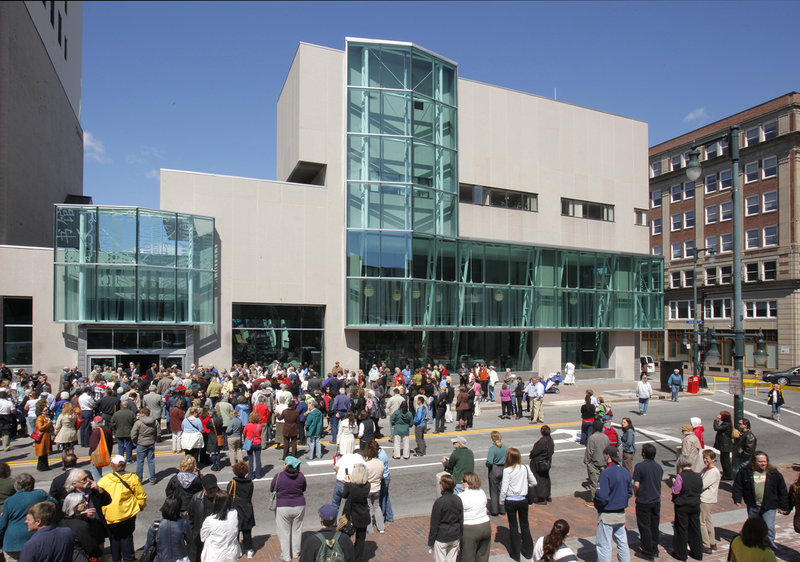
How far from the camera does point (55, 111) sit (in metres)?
39.7

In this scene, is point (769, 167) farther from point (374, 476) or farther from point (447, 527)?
point (447, 527)

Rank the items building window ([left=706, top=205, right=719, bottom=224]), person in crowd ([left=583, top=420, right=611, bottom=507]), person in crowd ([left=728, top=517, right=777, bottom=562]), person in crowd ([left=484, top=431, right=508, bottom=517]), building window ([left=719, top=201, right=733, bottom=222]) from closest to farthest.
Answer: person in crowd ([left=728, top=517, right=777, bottom=562]), person in crowd ([left=484, top=431, right=508, bottom=517]), person in crowd ([left=583, top=420, right=611, bottom=507]), building window ([left=719, top=201, right=733, bottom=222]), building window ([left=706, top=205, right=719, bottom=224])

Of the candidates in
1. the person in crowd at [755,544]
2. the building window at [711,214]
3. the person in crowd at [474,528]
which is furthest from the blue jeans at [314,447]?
the building window at [711,214]

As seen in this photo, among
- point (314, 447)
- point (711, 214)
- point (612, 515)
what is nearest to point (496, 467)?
point (612, 515)

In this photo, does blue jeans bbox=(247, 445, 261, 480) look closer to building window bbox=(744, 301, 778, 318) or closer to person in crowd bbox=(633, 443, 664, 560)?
person in crowd bbox=(633, 443, 664, 560)

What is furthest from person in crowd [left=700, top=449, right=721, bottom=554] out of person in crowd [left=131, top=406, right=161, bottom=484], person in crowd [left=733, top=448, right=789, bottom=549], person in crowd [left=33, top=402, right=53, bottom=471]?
person in crowd [left=33, top=402, right=53, bottom=471]

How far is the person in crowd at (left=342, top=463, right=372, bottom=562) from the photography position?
8445mm

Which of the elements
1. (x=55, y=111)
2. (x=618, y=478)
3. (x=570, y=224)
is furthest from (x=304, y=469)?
(x=55, y=111)

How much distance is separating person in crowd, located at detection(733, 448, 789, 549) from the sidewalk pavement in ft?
2.62

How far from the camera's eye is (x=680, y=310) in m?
60.0

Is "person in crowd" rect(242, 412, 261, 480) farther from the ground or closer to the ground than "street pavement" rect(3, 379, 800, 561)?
farther from the ground

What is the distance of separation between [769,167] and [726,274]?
11.1 m

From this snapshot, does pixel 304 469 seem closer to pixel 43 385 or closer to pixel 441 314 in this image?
pixel 43 385

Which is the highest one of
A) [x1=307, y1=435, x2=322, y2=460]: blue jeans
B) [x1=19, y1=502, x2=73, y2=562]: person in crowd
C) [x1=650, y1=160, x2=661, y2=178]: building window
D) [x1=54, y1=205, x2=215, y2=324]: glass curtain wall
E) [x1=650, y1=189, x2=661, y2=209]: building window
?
[x1=650, y1=160, x2=661, y2=178]: building window
